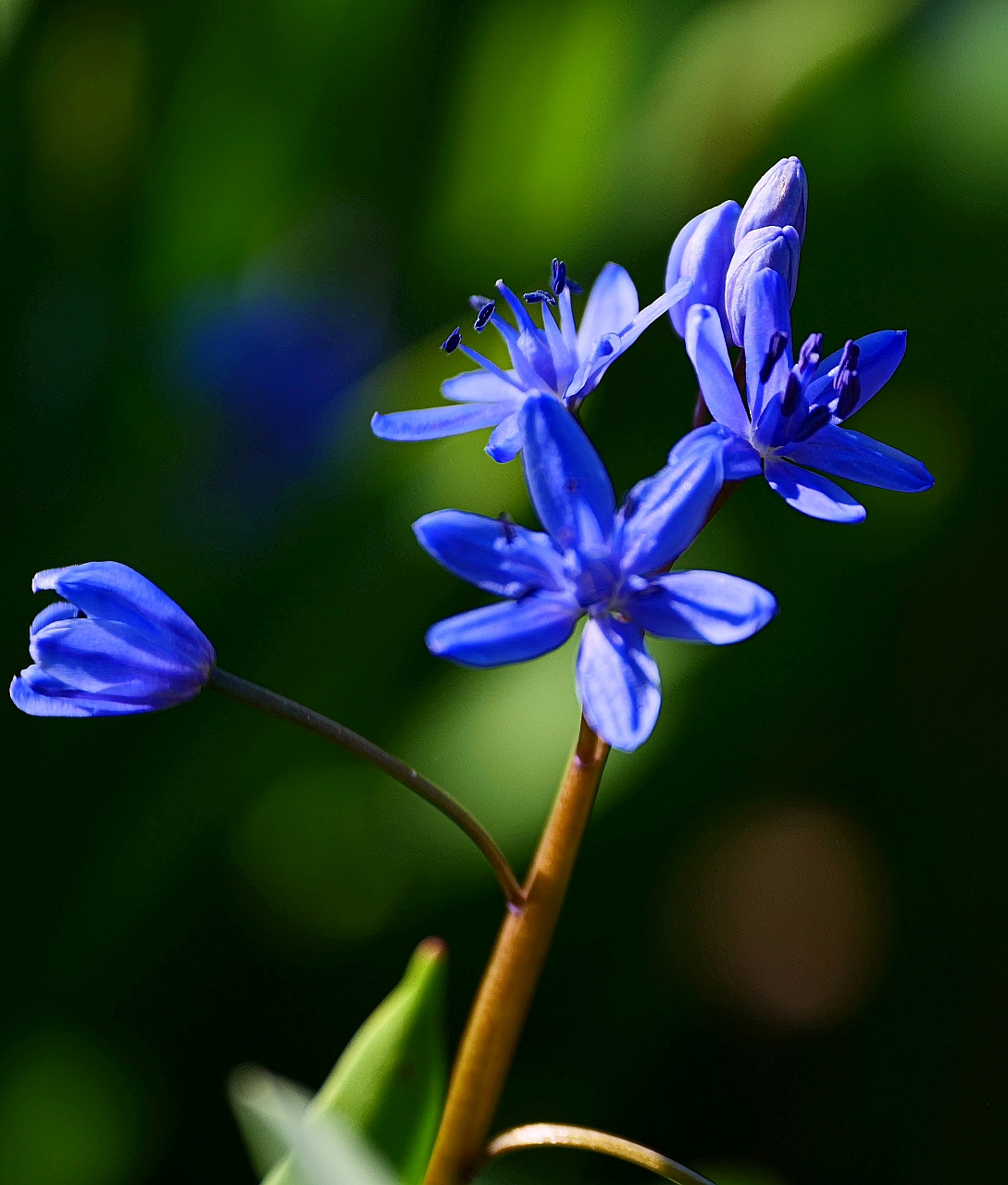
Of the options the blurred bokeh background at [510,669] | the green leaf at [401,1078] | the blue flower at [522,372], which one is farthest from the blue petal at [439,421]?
the blurred bokeh background at [510,669]

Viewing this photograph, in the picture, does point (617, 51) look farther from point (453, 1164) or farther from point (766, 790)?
point (453, 1164)

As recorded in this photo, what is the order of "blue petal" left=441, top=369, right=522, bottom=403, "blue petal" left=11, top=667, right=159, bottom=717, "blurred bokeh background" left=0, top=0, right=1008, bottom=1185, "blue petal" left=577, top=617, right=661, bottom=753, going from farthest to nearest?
"blurred bokeh background" left=0, top=0, right=1008, bottom=1185, "blue petal" left=441, top=369, right=522, bottom=403, "blue petal" left=11, top=667, right=159, bottom=717, "blue petal" left=577, top=617, right=661, bottom=753

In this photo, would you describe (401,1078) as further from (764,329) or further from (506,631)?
(764,329)

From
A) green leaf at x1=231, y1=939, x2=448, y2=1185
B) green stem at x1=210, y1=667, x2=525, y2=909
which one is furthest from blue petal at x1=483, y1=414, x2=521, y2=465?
green leaf at x1=231, y1=939, x2=448, y2=1185

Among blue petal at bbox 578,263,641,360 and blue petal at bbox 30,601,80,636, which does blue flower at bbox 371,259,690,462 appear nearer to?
blue petal at bbox 578,263,641,360

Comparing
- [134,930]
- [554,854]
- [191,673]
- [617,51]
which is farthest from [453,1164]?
[617,51]

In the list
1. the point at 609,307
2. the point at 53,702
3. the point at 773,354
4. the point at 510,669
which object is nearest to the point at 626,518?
the point at 773,354
